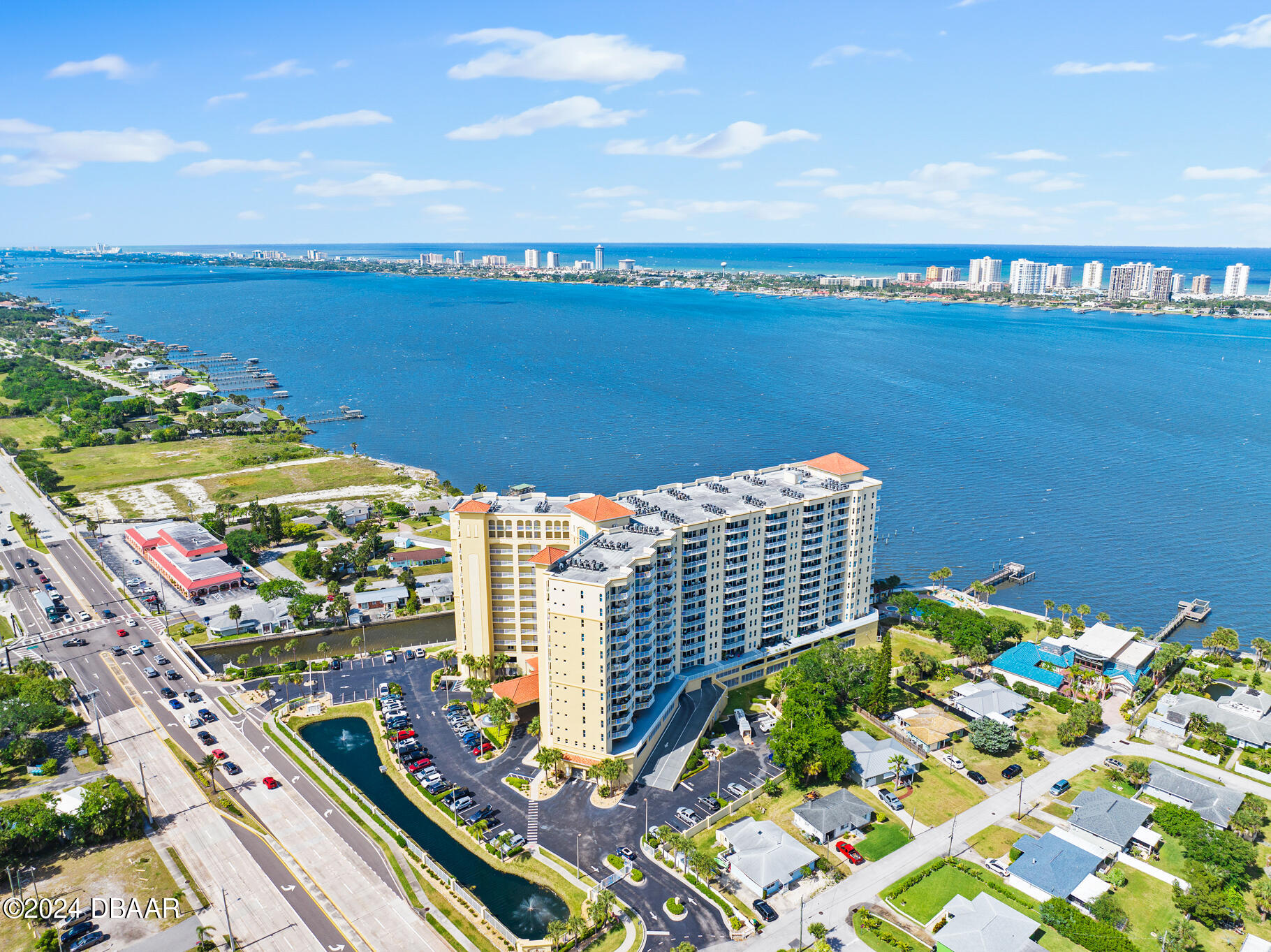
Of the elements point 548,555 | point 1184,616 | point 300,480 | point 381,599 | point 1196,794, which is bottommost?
point 1196,794

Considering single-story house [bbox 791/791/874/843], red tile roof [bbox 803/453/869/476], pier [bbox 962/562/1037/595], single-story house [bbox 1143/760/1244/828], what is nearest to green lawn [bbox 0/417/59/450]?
red tile roof [bbox 803/453/869/476]

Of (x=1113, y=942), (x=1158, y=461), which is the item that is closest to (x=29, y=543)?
(x=1113, y=942)

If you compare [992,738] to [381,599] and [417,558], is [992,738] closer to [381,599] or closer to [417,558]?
[381,599]

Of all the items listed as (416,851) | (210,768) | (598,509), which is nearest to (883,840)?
(416,851)

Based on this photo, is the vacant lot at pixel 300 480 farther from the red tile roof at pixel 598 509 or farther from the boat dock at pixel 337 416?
the red tile roof at pixel 598 509

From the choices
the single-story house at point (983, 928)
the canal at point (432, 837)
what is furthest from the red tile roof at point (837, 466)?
the canal at point (432, 837)

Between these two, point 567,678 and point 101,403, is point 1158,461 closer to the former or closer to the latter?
point 567,678

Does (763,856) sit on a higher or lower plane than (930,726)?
higher
